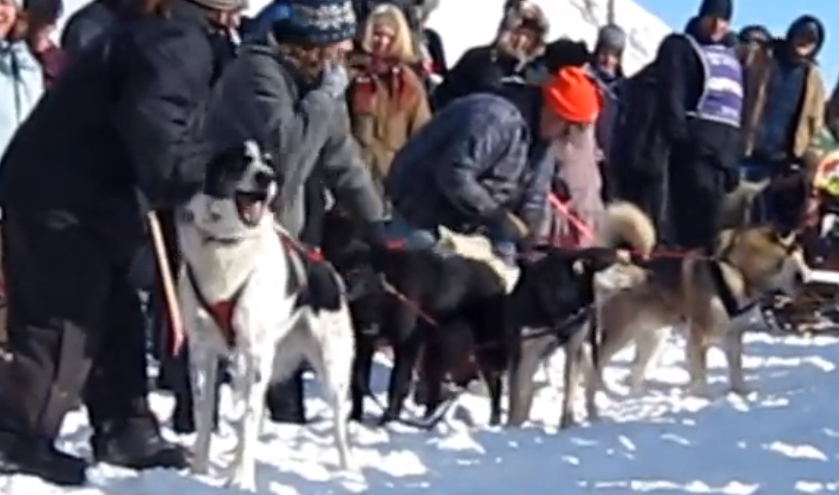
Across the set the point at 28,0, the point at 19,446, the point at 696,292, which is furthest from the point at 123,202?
the point at 696,292

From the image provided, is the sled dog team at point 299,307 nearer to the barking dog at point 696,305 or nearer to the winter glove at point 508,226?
the barking dog at point 696,305

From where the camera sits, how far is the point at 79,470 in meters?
6.00

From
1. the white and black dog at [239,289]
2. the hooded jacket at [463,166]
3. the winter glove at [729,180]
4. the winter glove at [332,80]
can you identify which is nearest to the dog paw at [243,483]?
the white and black dog at [239,289]

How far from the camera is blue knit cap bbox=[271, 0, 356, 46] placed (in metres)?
6.39

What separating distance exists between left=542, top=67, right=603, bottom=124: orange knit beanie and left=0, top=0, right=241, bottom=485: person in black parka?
2301 mm

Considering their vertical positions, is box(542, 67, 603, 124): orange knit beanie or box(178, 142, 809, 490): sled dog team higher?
box(542, 67, 603, 124): orange knit beanie

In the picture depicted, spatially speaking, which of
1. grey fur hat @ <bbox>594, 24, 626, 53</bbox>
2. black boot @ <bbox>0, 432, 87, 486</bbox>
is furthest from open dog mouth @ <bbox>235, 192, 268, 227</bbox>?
grey fur hat @ <bbox>594, 24, 626, 53</bbox>

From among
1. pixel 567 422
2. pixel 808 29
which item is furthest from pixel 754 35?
pixel 567 422

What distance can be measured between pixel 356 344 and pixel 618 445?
1.12m

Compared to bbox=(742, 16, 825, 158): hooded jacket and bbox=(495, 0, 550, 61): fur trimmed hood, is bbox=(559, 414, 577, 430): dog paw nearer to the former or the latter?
bbox=(495, 0, 550, 61): fur trimmed hood

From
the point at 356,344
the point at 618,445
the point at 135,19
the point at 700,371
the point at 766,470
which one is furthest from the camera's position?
the point at 700,371

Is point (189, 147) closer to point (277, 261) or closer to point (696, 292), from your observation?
point (277, 261)

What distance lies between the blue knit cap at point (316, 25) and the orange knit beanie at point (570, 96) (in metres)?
1.87

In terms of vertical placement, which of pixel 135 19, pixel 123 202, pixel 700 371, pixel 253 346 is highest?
pixel 135 19
